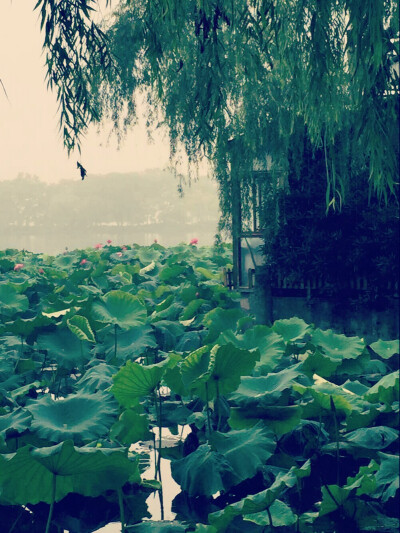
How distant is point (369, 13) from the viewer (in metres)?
3.17

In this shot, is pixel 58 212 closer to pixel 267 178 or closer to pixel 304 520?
pixel 267 178

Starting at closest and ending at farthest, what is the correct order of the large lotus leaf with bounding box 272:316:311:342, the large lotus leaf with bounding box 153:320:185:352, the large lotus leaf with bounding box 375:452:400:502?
the large lotus leaf with bounding box 375:452:400:502, the large lotus leaf with bounding box 272:316:311:342, the large lotus leaf with bounding box 153:320:185:352

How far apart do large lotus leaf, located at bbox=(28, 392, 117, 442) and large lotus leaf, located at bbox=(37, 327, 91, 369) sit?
171 centimetres

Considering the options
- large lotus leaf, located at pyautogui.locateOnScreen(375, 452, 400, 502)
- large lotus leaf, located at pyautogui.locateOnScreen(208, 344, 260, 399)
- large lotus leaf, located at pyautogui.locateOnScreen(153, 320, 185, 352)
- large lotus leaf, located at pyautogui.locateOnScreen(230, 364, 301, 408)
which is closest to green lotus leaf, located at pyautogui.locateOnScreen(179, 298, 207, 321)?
large lotus leaf, located at pyautogui.locateOnScreen(153, 320, 185, 352)

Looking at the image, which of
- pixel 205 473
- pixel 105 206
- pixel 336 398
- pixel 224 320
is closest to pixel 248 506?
pixel 205 473

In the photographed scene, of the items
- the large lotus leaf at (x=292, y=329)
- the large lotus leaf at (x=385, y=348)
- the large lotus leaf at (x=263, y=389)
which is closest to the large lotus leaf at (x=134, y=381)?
the large lotus leaf at (x=263, y=389)

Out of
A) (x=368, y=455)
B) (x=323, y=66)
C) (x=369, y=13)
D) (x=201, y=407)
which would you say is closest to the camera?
(x=369, y=13)

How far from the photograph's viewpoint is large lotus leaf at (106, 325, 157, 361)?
562 cm

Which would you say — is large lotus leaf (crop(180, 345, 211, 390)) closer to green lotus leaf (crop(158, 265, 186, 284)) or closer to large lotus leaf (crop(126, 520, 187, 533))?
large lotus leaf (crop(126, 520, 187, 533))

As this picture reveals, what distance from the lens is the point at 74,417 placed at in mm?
3621

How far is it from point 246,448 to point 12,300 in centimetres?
421

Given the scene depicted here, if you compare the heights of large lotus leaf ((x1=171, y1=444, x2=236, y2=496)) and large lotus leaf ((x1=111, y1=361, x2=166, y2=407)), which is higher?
large lotus leaf ((x1=111, y1=361, x2=166, y2=407))

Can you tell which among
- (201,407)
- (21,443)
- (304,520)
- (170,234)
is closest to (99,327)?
(201,407)

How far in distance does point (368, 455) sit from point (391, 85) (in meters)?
1.73
